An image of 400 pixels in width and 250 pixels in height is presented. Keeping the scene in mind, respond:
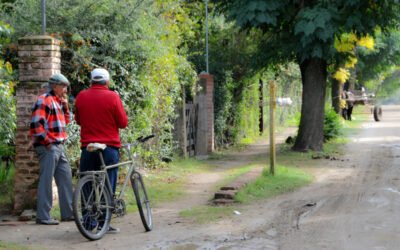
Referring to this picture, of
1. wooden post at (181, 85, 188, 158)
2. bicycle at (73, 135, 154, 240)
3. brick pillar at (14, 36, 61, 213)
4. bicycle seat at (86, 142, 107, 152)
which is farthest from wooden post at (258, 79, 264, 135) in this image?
bicycle seat at (86, 142, 107, 152)

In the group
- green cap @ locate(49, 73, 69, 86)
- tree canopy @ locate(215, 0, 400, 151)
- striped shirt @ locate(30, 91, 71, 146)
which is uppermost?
tree canopy @ locate(215, 0, 400, 151)

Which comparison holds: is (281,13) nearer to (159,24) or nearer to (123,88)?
(159,24)

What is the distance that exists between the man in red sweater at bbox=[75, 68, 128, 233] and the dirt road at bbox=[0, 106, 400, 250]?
2.39 feet

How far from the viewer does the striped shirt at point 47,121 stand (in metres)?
8.32

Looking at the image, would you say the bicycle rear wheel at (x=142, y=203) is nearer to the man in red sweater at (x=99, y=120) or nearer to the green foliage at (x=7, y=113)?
the man in red sweater at (x=99, y=120)

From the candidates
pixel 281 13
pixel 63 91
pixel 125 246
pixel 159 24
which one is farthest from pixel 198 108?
pixel 125 246

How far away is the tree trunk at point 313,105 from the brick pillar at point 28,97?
1080 cm

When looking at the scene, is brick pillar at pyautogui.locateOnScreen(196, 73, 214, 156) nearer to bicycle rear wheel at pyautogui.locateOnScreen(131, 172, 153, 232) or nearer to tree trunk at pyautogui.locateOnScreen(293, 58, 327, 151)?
tree trunk at pyautogui.locateOnScreen(293, 58, 327, 151)

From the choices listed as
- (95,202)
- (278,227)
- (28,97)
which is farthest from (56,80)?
(278,227)

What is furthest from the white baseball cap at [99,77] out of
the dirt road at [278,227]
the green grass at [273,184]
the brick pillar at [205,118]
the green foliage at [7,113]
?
the brick pillar at [205,118]

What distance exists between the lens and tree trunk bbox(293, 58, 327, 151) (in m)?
18.6

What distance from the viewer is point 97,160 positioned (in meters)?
8.00

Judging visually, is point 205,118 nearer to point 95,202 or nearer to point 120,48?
point 120,48

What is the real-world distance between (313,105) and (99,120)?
38.2 ft
